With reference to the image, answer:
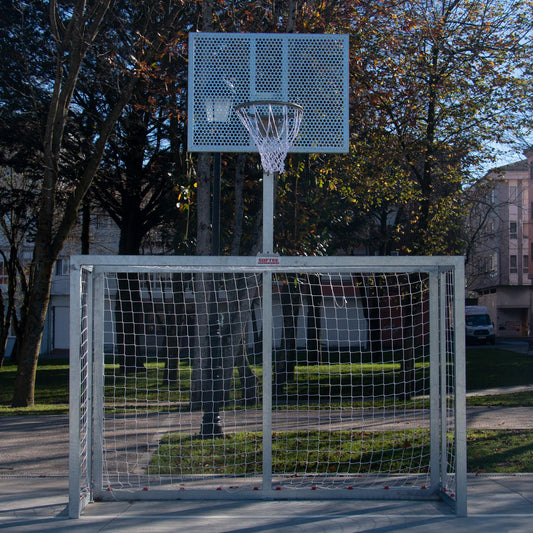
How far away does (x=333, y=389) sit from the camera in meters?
17.7

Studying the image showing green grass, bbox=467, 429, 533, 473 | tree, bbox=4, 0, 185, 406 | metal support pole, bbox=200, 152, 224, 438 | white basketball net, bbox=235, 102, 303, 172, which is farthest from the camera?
tree, bbox=4, 0, 185, 406

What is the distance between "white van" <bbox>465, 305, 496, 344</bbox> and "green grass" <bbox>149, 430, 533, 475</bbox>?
34.5 metres

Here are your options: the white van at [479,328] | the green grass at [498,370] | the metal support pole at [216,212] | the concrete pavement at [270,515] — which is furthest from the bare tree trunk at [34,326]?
the white van at [479,328]

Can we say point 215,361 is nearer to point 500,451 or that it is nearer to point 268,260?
point 268,260

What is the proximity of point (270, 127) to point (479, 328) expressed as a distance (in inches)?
1555

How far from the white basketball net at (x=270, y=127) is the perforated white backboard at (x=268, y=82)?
291 mm

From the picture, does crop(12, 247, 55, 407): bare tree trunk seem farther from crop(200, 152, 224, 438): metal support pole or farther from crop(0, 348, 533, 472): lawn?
crop(200, 152, 224, 438): metal support pole

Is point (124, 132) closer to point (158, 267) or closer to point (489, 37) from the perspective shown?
point (489, 37)

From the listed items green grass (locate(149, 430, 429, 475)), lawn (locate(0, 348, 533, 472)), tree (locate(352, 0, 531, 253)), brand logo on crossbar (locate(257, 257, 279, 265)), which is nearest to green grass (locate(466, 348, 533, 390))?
lawn (locate(0, 348, 533, 472))

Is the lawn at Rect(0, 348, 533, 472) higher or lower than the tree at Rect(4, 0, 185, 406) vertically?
Result: lower

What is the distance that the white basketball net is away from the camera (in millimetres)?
6852

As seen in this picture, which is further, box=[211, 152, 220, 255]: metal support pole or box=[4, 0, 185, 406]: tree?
box=[4, 0, 185, 406]: tree

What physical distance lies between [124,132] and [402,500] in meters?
15.0

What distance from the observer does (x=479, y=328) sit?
142 ft
